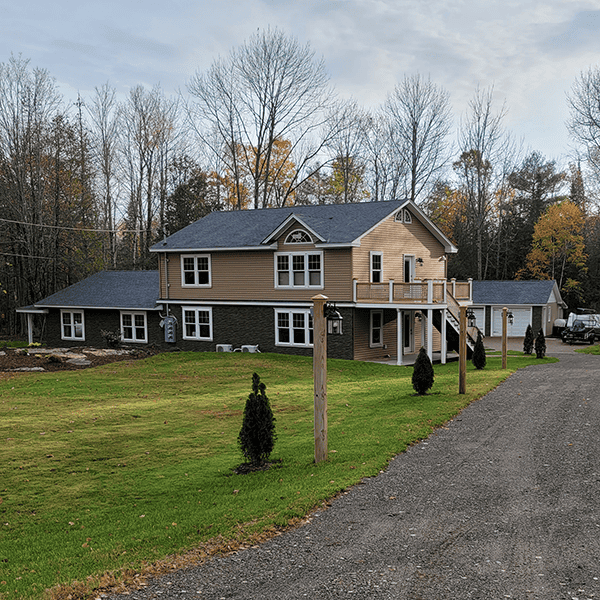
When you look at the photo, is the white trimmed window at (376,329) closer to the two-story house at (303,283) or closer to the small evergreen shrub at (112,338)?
the two-story house at (303,283)

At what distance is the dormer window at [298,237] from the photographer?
25.8 m

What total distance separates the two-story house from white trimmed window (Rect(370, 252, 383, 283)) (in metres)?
0.05

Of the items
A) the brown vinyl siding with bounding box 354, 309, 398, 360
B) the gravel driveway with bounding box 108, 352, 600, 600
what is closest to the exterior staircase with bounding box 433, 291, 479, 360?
the brown vinyl siding with bounding box 354, 309, 398, 360

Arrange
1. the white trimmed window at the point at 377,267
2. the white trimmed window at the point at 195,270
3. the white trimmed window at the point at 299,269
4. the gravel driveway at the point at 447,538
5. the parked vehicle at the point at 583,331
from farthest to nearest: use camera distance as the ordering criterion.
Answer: the parked vehicle at the point at 583,331 < the white trimmed window at the point at 195,270 < the white trimmed window at the point at 377,267 < the white trimmed window at the point at 299,269 < the gravel driveway at the point at 447,538

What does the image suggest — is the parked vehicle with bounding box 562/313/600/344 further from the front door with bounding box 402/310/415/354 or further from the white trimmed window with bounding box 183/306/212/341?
the white trimmed window with bounding box 183/306/212/341

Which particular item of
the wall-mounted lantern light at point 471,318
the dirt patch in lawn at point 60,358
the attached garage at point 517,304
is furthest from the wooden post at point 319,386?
the attached garage at point 517,304

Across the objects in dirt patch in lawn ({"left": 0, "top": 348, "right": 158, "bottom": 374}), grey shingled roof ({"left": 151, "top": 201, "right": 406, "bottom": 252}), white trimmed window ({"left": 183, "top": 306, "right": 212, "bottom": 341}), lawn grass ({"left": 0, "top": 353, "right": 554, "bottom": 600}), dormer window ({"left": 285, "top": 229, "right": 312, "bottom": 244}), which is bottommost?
lawn grass ({"left": 0, "top": 353, "right": 554, "bottom": 600})

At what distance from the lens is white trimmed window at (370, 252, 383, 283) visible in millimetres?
25859

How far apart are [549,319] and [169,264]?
87.7 ft

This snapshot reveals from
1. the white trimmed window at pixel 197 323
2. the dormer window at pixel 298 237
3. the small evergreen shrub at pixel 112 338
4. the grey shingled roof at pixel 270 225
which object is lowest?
the small evergreen shrub at pixel 112 338

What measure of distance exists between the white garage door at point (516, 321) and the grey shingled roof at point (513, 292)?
0.70 m

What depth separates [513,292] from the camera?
39219mm

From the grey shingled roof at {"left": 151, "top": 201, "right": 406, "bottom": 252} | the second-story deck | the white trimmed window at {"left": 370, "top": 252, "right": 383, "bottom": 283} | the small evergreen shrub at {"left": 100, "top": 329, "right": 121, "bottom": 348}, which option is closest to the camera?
the second-story deck

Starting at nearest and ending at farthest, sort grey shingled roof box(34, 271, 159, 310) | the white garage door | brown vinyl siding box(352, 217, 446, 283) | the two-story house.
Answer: the two-story house, brown vinyl siding box(352, 217, 446, 283), grey shingled roof box(34, 271, 159, 310), the white garage door
